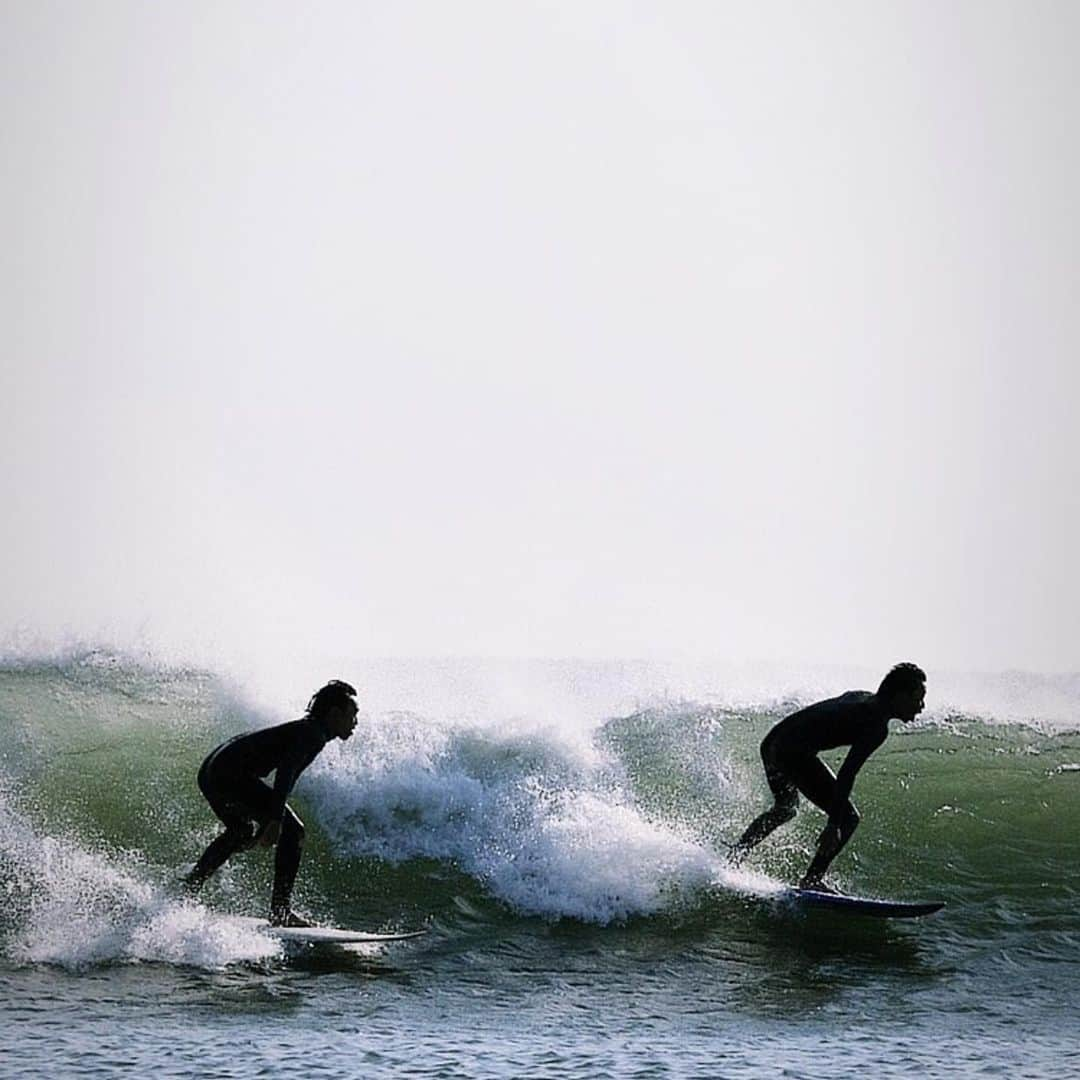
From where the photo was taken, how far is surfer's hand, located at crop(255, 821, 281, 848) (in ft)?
35.9

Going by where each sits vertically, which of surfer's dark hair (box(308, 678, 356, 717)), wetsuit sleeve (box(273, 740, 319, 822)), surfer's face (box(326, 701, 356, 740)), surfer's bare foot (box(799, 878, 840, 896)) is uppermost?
surfer's dark hair (box(308, 678, 356, 717))

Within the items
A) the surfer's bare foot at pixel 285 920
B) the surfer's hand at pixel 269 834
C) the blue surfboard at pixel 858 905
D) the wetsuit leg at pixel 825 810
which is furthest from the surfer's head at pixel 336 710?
the blue surfboard at pixel 858 905

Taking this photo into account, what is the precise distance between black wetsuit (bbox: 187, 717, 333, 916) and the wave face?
0.41 meters

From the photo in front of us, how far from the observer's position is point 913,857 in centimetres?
1352

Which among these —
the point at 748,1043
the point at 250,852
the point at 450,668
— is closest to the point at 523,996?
the point at 748,1043

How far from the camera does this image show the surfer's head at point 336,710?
11.0 metres

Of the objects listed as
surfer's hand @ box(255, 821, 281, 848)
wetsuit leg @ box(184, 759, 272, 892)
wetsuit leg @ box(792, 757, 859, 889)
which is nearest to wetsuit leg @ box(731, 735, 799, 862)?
wetsuit leg @ box(792, 757, 859, 889)

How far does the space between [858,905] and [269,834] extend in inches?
158

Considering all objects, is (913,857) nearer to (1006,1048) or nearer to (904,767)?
(904,767)

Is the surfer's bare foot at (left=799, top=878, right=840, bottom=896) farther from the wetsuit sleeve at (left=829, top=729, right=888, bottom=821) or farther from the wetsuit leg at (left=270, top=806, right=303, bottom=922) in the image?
the wetsuit leg at (left=270, top=806, right=303, bottom=922)

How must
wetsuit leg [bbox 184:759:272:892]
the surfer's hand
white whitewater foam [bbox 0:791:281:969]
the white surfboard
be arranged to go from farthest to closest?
wetsuit leg [bbox 184:759:272:892], the surfer's hand, the white surfboard, white whitewater foam [bbox 0:791:281:969]

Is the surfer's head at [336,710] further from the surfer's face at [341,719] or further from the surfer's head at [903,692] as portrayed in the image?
the surfer's head at [903,692]

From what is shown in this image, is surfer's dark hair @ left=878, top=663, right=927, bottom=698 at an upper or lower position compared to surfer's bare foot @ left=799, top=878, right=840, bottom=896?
upper

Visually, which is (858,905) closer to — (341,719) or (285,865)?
(341,719)
